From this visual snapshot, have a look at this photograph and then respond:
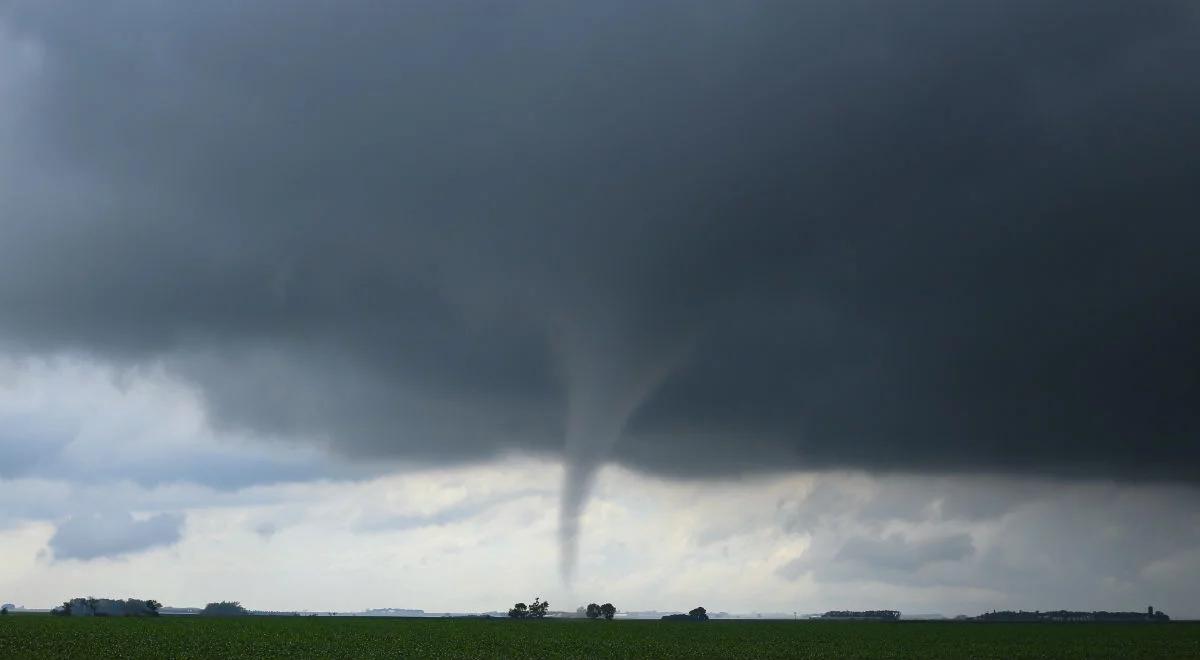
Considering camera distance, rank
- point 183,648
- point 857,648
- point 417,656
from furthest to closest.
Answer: point 857,648
point 183,648
point 417,656

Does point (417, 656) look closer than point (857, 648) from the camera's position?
Yes

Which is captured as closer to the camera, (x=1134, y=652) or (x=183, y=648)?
(x=183, y=648)

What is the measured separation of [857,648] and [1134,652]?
2225 cm

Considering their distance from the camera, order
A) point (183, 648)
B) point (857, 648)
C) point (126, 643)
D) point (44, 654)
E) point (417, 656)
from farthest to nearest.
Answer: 1. point (857, 648)
2. point (126, 643)
3. point (183, 648)
4. point (417, 656)
5. point (44, 654)

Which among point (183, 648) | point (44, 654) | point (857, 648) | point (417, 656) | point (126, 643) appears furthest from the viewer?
point (857, 648)

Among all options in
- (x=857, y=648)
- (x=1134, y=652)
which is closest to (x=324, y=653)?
(x=857, y=648)

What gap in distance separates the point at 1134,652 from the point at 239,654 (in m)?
70.2

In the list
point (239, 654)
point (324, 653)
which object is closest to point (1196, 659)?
point (324, 653)

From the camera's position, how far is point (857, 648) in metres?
87.1

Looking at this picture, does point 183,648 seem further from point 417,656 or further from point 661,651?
point 661,651

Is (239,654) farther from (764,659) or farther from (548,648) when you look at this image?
(764,659)

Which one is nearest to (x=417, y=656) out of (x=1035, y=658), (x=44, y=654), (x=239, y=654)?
(x=239, y=654)

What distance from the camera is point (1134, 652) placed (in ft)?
276

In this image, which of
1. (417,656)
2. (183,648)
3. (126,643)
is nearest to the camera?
(417,656)
